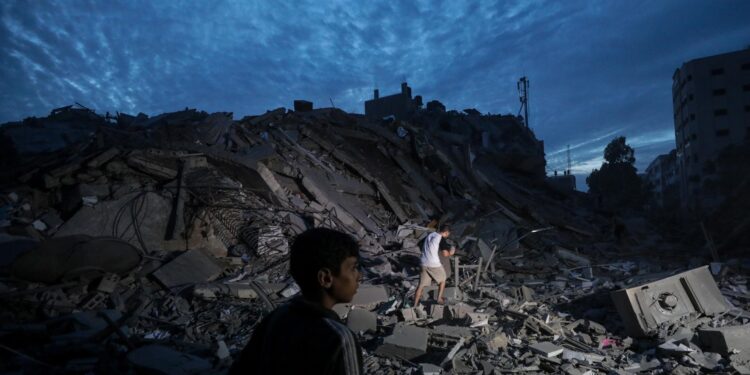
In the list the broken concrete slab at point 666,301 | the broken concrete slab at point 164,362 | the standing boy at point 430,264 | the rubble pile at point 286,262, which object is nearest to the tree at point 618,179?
the rubble pile at point 286,262

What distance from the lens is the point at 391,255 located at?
9727 mm

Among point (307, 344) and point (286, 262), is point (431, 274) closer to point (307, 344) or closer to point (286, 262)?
point (286, 262)

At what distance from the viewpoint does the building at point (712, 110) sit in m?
30.5

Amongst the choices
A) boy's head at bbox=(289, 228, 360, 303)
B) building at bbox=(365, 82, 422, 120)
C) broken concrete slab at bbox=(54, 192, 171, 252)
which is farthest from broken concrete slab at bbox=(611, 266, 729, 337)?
building at bbox=(365, 82, 422, 120)

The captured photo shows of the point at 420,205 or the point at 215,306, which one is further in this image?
the point at 420,205

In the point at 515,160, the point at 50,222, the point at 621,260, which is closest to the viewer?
the point at 50,222

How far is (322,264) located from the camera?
1.32 metres

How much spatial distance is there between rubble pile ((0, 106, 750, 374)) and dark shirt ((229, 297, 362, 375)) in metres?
3.27

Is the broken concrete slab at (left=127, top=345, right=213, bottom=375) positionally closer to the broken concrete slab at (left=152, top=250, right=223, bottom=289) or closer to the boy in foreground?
the broken concrete slab at (left=152, top=250, right=223, bottom=289)

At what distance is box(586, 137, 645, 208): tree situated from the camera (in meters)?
27.5

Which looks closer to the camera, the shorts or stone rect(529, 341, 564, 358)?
stone rect(529, 341, 564, 358)

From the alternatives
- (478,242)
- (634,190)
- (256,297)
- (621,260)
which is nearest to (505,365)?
(256,297)

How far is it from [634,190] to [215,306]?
29.9m

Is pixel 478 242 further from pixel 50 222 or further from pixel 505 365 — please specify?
pixel 50 222
